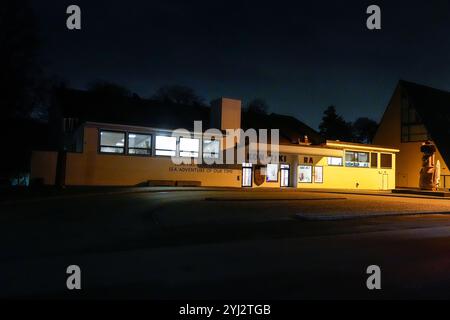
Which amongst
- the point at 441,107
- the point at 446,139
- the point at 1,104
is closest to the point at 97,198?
the point at 1,104

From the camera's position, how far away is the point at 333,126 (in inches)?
2923

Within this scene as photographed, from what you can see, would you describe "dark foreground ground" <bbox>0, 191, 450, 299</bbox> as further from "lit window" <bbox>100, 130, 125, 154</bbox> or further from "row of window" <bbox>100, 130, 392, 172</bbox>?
"row of window" <bbox>100, 130, 392, 172</bbox>

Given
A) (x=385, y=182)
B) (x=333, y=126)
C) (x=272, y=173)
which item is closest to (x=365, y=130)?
(x=333, y=126)

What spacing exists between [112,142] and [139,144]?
1.92 metres

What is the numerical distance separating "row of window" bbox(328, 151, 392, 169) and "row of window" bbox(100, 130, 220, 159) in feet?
40.1

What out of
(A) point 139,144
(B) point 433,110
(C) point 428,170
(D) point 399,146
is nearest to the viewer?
(A) point 139,144

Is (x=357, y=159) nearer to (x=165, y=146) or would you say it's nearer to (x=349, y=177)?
(x=349, y=177)

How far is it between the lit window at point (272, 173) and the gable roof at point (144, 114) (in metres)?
2.65

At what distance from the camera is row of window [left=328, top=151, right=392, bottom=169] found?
3703cm

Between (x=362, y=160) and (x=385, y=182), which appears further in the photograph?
(x=385, y=182)

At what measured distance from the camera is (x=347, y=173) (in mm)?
37375

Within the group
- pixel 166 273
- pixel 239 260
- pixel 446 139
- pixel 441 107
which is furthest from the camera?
pixel 441 107
